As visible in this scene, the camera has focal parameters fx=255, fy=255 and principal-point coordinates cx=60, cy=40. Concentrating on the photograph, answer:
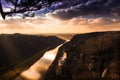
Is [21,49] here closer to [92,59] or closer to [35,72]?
[35,72]

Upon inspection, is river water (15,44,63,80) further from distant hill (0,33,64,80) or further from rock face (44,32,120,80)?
rock face (44,32,120,80)

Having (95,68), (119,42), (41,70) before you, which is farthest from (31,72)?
(119,42)

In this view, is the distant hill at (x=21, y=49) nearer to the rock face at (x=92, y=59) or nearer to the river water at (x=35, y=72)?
the river water at (x=35, y=72)

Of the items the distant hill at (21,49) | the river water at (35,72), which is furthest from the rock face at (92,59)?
the distant hill at (21,49)

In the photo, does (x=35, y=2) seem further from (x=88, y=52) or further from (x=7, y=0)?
(x=88, y=52)

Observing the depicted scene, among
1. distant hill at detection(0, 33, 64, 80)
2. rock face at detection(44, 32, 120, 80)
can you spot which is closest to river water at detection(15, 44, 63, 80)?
distant hill at detection(0, 33, 64, 80)

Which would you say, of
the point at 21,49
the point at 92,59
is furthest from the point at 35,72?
the point at 21,49
